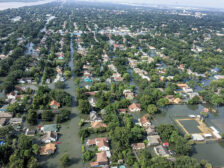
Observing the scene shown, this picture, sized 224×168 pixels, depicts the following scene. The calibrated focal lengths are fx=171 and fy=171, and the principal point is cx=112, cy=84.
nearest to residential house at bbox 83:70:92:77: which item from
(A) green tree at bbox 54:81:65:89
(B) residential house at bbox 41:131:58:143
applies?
(A) green tree at bbox 54:81:65:89

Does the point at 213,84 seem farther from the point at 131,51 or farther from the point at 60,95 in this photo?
the point at 60,95

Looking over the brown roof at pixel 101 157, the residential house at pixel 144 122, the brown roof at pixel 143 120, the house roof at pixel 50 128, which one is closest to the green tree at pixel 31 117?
the house roof at pixel 50 128

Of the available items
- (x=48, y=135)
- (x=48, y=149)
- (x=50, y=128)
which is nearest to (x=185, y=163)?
(x=48, y=149)

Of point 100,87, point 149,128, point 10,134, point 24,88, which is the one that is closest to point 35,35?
point 24,88

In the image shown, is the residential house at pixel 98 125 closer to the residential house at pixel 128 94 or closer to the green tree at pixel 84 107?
the green tree at pixel 84 107

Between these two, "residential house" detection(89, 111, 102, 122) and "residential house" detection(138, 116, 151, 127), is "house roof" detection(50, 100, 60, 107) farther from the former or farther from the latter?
"residential house" detection(138, 116, 151, 127)

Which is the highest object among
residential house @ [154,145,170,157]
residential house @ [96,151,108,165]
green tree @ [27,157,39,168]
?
green tree @ [27,157,39,168]
